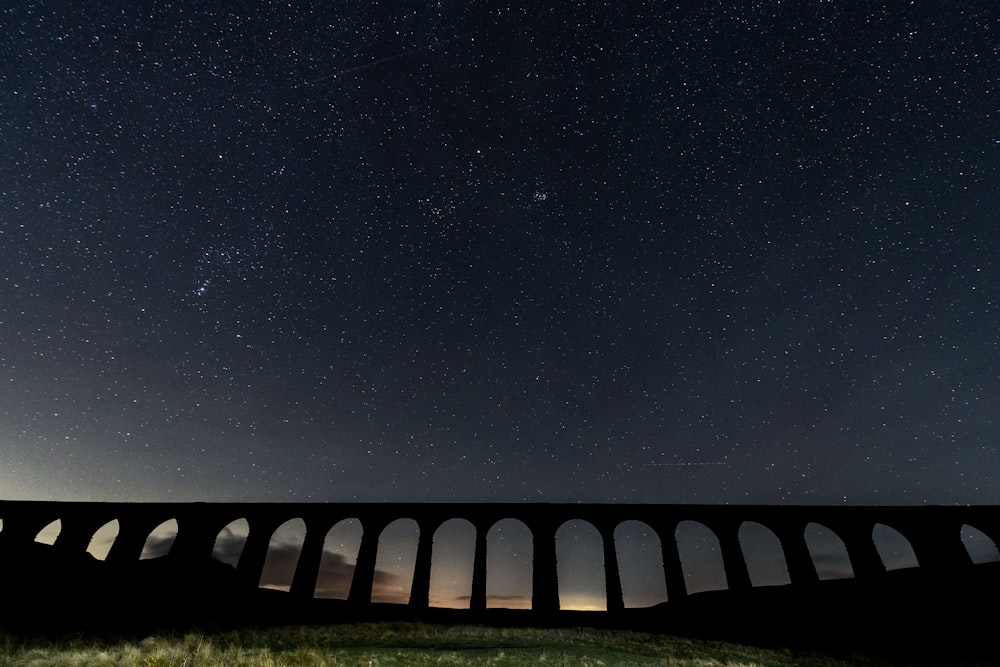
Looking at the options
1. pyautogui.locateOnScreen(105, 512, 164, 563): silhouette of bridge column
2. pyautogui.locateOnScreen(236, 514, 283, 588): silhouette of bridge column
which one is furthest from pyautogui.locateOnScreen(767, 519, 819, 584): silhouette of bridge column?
pyautogui.locateOnScreen(105, 512, 164, 563): silhouette of bridge column

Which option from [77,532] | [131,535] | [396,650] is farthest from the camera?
[77,532]

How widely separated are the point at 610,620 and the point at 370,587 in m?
13.0

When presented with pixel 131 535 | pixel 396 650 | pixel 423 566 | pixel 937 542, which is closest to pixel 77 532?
pixel 131 535

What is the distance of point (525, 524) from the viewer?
2916 centimetres

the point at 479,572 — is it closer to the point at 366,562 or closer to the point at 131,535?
the point at 366,562

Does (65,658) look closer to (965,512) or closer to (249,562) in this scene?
(249,562)

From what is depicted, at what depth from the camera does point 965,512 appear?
26.0 meters

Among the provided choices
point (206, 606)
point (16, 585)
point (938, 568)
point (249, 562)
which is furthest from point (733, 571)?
point (16, 585)

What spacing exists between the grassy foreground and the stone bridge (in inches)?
305

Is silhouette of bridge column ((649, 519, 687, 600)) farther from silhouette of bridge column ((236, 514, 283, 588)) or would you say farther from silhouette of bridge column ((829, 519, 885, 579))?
silhouette of bridge column ((236, 514, 283, 588))

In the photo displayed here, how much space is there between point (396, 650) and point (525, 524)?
56.8ft

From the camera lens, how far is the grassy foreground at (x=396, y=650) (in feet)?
27.1

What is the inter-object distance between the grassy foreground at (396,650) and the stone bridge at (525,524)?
775 cm

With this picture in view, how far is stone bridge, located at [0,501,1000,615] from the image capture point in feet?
85.9
